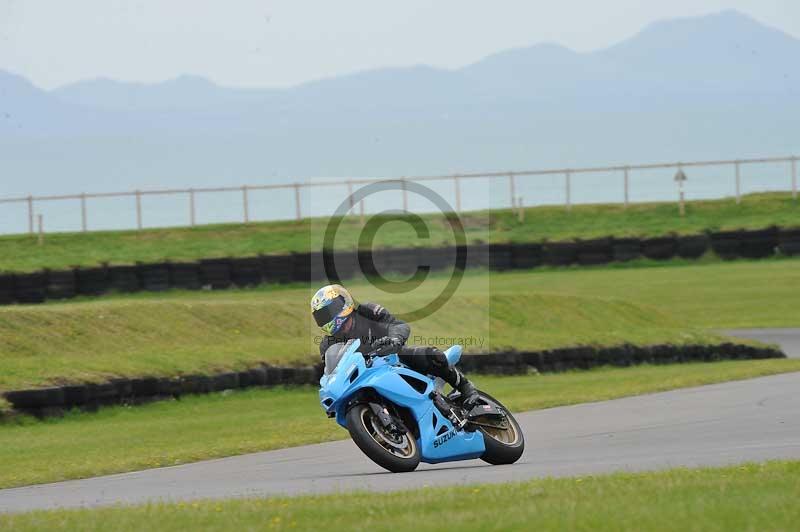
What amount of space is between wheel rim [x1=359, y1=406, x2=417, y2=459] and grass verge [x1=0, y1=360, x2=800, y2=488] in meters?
3.03

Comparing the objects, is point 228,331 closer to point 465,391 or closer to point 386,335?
point 465,391

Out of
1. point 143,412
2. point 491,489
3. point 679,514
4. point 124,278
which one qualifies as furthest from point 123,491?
point 124,278

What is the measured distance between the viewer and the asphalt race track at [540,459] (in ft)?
34.0

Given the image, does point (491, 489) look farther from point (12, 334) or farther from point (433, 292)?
point (433, 292)

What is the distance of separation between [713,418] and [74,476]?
633cm

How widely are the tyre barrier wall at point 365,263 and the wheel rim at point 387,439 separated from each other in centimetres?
2485

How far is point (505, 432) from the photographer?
11.8 metres

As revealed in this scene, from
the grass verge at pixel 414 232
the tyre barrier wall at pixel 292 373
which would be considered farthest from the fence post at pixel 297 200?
the tyre barrier wall at pixel 292 373

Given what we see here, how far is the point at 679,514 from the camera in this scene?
7469 millimetres

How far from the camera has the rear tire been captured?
11.6m

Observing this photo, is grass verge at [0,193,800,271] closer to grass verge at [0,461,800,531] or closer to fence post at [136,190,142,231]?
fence post at [136,190,142,231]

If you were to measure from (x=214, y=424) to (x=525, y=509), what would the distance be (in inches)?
391

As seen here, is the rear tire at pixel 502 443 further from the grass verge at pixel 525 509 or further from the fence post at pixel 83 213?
the fence post at pixel 83 213

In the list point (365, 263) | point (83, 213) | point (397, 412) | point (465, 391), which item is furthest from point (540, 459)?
point (83, 213)
